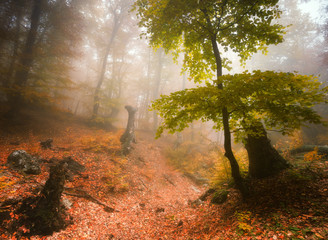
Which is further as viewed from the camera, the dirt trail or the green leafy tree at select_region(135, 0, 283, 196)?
the dirt trail

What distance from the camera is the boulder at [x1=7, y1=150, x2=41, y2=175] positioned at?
5.58m

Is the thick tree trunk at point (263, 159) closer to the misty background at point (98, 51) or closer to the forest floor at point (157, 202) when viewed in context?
the forest floor at point (157, 202)

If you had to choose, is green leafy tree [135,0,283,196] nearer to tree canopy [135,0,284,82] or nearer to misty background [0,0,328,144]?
tree canopy [135,0,284,82]

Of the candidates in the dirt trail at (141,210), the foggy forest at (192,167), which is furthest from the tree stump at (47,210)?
the dirt trail at (141,210)

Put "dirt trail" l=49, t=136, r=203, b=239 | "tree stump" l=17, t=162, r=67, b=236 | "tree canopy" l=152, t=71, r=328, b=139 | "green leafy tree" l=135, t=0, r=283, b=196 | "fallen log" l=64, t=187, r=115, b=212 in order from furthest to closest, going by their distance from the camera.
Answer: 1. "fallen log" l=64, t=187, r=115, b=212
2. "dirt trail" l=49, t=136, r=203, b=239
3. "green leafy tree" l=135, t=0, r=283, b=196
4. "tree stump" l=17, t=162, r=67, b=236
5. "tree canopy" l=152, t=71, r=328, b=139

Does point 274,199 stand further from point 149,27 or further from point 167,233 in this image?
point 149,27

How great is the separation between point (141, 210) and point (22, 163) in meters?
5.24

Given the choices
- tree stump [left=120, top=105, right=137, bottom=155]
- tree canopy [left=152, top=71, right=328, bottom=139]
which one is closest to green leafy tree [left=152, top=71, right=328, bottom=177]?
tree canopy [left=152, top=71, right=328, bottom=139]

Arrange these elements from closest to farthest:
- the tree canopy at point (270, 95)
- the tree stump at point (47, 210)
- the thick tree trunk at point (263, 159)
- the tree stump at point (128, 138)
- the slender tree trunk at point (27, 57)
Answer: the tree canopy at point (270, 95), the tree stump at point (47, 210), the thick tree trunk at point (263, 159), the slender tree trunk at point (27, 57), the tree stump at point (128, 138)

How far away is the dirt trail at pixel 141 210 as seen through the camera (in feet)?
15.0

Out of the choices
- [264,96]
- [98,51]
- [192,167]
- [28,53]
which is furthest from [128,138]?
[98,51]

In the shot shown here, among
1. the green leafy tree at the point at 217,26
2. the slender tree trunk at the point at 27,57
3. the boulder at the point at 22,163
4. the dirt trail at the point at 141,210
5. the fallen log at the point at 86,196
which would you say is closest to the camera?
the green leafy tree at the point at 217,26

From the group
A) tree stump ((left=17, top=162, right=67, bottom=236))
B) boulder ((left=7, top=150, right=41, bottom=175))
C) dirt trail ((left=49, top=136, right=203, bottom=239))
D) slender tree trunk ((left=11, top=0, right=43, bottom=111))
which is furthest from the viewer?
slender tree trunk ((left=11, top=0, right=43, bottom=111))

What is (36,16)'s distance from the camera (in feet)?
38.3
